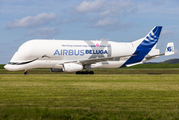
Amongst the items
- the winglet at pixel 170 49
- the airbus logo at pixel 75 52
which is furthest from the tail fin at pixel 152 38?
the airbus logo at pixel 75 52

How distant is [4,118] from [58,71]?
3525 centimetres

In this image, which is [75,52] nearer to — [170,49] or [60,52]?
[60,52]

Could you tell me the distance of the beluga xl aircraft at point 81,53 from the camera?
41.8 m

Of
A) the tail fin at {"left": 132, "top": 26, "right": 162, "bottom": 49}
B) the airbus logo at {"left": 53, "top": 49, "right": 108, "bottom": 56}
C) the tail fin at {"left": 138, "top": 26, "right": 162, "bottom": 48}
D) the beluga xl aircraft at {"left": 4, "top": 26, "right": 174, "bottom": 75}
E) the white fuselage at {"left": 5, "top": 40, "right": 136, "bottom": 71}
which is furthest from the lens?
the tail fin at {"left": 138, "top": 26, "right": 162, "bottom": 48}

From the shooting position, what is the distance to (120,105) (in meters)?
13.6

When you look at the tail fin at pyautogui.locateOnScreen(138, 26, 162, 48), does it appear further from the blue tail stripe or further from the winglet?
the winglet

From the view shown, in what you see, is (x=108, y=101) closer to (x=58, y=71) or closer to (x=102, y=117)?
(x=102, y=117)

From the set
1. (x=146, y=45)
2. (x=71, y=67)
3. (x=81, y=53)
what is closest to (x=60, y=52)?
(x=71, y=67)

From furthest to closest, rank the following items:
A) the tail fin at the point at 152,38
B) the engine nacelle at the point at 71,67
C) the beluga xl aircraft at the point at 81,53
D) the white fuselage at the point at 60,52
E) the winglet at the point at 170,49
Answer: the tail fin at the point at 152,38 → the winglet at the point at 170,49 → the engine nacelle at the point at 71,67 → the beluga xl aircraft at the point at 81,53 → the white fuselage at the point at 60,52

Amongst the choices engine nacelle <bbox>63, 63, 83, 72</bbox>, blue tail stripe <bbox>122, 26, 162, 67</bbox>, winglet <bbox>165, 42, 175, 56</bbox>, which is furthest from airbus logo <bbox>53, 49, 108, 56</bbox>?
winglet <bbox>165, 42, 175, 56</bbox>

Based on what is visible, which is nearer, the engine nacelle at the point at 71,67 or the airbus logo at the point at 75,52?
the engine nacelle at the point at 71,67

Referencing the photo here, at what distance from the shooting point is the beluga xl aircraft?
41.8 m

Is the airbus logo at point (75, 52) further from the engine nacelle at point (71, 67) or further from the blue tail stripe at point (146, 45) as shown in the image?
the blue tail stripe at point (146, 45)

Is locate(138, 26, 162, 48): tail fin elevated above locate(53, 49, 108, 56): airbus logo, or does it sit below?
above
